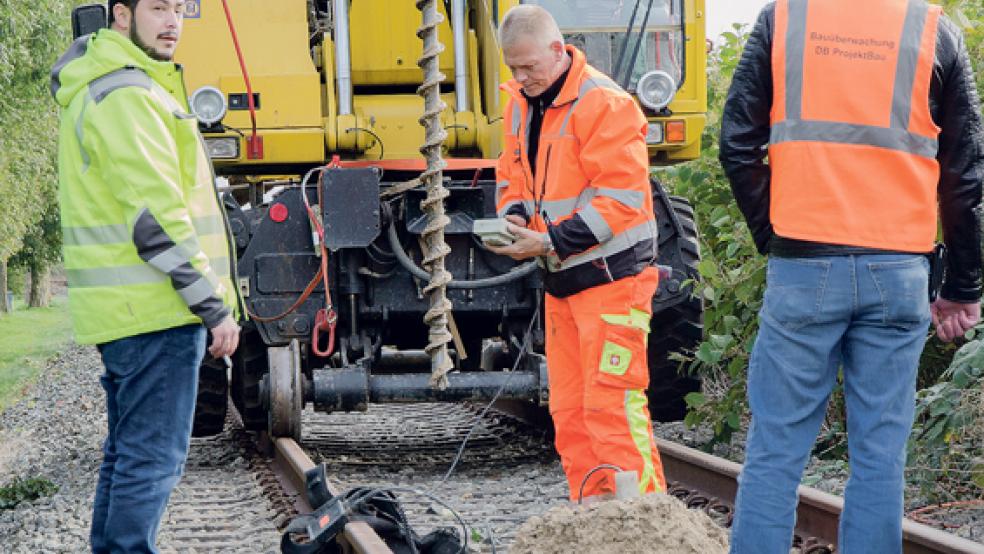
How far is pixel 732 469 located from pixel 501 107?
9.20 ft

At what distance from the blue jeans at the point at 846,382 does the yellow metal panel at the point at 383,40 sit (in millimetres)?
4953

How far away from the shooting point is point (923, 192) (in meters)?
3.58

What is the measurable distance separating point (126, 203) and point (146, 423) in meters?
0.63

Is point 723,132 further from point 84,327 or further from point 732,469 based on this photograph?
point 732,469

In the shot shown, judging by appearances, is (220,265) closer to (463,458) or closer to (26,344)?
(463,458)

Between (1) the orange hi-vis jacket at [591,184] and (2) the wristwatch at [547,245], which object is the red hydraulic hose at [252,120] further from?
(2) the wristwatch at [547,245]

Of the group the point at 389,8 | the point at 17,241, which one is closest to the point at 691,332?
the point at 389,8

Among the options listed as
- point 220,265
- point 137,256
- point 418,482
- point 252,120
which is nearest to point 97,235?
point 137,256

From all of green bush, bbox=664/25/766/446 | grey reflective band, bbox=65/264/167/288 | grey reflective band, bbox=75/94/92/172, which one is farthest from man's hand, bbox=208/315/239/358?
green bush, bbox=664/25/766/446

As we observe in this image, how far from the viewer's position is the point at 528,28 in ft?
16.2

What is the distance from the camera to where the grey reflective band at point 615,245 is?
196 inches

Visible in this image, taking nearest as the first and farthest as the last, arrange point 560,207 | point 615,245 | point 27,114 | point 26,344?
point 615,245
point 560,207
point 27,114
point 26,344

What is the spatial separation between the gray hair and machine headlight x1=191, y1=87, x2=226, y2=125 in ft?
9.11

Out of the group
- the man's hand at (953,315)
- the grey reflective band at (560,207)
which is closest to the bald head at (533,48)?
the grey reflective band at (560,207)
